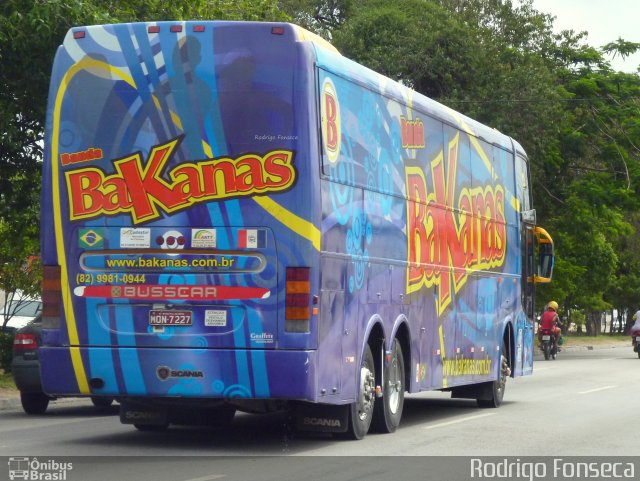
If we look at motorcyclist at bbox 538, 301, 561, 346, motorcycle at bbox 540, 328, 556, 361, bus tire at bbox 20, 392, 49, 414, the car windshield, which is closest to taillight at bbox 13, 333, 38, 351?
bus tire at bbox 20, 392, 49, 414

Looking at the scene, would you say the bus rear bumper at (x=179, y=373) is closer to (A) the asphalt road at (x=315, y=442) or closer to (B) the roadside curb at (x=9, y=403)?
(A) the asphalt road at (x=315, y=442)

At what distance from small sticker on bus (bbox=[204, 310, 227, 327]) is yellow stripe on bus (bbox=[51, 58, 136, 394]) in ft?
4.12

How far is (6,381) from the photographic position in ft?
67.7

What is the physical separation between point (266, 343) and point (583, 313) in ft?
226

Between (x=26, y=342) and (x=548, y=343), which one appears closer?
(x=26, y=342)

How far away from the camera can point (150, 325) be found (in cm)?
1188

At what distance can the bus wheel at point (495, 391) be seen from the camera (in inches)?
745

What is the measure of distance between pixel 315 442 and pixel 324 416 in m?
0.42

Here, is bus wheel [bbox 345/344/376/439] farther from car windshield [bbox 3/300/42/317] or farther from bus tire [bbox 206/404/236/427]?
car windshield [bbox 3/300/42/317]

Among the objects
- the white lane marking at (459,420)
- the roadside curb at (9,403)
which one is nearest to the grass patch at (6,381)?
the roadside curb at (9,403)

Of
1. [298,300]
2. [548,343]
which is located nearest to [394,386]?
[298,300]

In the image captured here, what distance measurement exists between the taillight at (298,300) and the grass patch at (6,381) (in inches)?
376

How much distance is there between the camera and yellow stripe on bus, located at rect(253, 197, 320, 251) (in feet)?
38.2

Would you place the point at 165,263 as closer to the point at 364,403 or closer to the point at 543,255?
the point at 364,403
